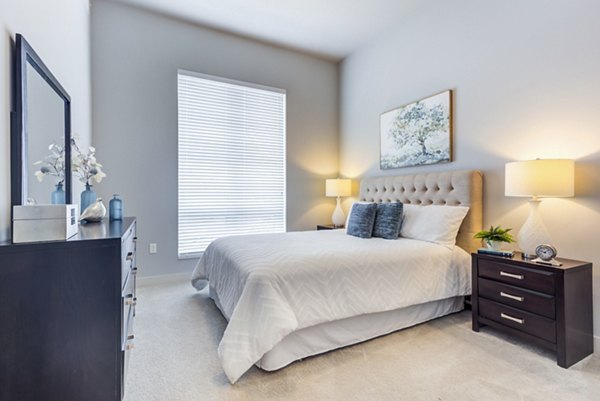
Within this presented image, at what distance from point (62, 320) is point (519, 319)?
263 cm

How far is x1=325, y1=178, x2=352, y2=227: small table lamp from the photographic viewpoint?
4.21 m

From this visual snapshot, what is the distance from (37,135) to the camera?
5.02 feet

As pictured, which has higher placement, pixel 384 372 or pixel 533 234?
pixel 533 234

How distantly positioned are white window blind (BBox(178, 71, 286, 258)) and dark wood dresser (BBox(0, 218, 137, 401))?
98.8 inches

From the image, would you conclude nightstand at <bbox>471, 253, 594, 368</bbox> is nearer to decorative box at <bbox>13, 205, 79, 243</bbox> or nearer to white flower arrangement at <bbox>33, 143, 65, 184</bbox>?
decorative box at <bbox>13, 205, 79, 243</bbox>

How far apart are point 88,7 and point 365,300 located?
12.9 ft

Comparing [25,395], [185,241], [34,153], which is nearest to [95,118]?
[185,241]

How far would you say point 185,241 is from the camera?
3680 mm

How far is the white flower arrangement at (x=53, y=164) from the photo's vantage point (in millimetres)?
1576

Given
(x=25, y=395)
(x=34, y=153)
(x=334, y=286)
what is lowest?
(x=25, y=395)

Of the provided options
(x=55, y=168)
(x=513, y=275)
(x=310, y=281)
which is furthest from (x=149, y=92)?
(x=513, y=275)

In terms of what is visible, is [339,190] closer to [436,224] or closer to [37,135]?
[436,224]

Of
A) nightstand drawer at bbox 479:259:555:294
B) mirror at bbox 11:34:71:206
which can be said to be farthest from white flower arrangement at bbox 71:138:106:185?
nightstand drawer at bbox 479:259:555:294

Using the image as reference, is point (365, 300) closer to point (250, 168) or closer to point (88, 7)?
point (250, 168)
